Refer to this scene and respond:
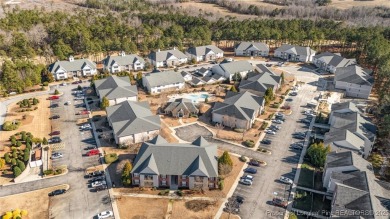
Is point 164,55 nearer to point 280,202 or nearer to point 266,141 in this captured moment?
point 266,141

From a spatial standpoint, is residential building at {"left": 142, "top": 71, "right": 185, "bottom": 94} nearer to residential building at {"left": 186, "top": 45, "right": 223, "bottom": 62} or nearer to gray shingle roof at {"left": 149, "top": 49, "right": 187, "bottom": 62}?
gray shingle roof at {"left": 149, "top": 49, "right": 187, "bottom": 62}

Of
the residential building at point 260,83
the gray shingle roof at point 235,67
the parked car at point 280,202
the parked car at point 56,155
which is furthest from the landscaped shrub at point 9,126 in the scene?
the gray shingle roof at point 235,67

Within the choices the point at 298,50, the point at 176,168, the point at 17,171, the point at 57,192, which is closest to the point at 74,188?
the point at 57,192

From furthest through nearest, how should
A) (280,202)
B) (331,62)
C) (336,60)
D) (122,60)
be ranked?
1. (331,62)
2. (122,60)
3. (336,60)
4. (280,202)

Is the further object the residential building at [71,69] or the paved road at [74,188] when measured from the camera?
the residential building at [71,69]

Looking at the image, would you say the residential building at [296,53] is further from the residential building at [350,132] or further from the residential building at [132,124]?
the residential building at [132,124]

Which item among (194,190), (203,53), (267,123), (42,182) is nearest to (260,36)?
(203,53)
